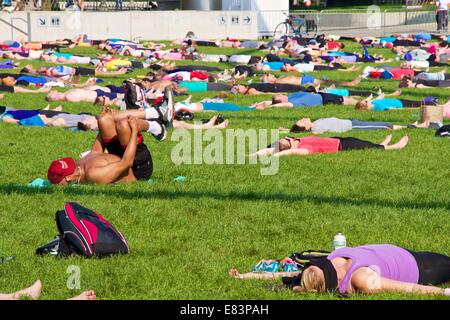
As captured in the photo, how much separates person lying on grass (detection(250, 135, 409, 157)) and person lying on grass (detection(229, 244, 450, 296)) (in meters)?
5.81

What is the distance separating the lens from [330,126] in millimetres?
14711

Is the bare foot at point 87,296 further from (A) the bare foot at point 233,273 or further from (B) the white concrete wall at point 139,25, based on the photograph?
(B) the white concrete wall at point 139,25

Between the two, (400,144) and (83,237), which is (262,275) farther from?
(400,144)

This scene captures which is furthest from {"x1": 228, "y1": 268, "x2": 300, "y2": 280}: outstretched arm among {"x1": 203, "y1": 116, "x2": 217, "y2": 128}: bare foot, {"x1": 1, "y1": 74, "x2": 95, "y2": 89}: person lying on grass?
{"x1": 1, "y1": 74, "x2": 95, "y2": 89}: person lying on grass

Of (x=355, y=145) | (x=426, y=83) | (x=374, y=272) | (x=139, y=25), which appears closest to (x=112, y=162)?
(x=355, y=145)

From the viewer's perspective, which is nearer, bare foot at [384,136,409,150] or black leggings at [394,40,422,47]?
bare foot at [384,136,409,150]

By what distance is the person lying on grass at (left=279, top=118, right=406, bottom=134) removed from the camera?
14578 millimetres

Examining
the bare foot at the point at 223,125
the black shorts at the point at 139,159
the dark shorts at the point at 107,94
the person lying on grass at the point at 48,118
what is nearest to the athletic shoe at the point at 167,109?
the black shorts at the point at 139,159

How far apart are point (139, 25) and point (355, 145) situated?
27.3m

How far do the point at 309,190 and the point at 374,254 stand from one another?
3.69 metres

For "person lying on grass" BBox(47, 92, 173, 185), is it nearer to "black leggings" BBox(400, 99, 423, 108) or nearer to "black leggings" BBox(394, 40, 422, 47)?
"black leggings" BBox(400, 99, 423, 108)

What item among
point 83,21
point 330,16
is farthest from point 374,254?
point 330,16

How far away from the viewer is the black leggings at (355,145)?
43.2 feet

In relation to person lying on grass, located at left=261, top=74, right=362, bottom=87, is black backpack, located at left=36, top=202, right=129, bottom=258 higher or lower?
lower
